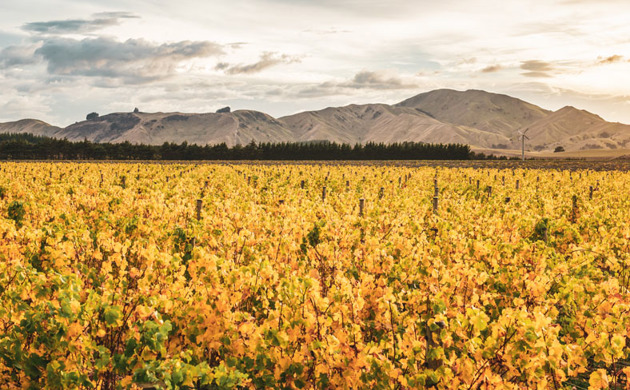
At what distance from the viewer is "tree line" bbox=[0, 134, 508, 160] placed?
88.4m

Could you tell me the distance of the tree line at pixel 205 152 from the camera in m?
88.4

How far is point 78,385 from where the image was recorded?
12.4ft

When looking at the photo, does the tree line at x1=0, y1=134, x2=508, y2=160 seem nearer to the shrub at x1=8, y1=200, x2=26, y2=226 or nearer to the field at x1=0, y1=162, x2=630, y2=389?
the shrub at x1=8, y1=200, x2=26, y2=226

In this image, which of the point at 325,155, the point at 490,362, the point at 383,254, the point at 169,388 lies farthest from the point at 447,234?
the point at 325,155

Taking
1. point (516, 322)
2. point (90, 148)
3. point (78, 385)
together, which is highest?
point (90, 148)

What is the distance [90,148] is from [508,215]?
310ft

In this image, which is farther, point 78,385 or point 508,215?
point 508,215

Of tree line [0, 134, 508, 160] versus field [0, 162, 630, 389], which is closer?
field [0, 162, 630, 389]

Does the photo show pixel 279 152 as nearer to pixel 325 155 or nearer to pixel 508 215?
pixel 325 155

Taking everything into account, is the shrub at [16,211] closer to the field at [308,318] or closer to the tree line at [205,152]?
the field at [308,318]

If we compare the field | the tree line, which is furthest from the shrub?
the tree line

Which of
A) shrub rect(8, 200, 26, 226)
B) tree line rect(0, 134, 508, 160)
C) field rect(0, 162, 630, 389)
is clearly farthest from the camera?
tree line rect(0, 134, 508, 160)

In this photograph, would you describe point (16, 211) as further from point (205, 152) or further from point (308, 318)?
point (205, 152)

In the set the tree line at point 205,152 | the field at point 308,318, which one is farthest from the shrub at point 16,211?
the tree line at point 205,152
